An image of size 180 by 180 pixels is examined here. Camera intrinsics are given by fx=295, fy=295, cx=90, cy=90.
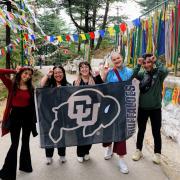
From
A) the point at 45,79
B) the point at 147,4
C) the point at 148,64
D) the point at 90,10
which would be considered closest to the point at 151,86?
the point at 148,64

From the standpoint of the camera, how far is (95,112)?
14.0ft

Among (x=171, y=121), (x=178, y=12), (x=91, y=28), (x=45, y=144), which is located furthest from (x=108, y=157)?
(x=91, y=28)

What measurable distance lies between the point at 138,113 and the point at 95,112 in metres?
0.79

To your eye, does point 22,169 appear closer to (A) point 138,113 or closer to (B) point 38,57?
(A) point 138,113

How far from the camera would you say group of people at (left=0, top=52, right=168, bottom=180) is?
3980 mm

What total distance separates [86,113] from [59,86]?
55 centimetres

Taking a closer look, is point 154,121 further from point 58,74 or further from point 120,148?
point 58,74

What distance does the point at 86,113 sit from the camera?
4230 millimetres

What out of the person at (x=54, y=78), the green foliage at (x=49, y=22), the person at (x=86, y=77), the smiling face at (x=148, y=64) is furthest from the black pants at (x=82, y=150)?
the green foliage at (x=49, y=22)

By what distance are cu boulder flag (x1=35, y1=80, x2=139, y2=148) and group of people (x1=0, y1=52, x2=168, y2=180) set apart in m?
0.13

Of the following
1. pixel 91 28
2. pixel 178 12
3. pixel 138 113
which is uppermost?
pixel 91 28

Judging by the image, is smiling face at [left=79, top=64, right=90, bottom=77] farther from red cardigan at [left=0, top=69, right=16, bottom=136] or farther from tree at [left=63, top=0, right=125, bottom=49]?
tree at [left=63, top=0, right=125, bottom=49]

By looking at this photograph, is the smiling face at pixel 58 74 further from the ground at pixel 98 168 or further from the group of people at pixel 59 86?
the ground at pixel 98 168

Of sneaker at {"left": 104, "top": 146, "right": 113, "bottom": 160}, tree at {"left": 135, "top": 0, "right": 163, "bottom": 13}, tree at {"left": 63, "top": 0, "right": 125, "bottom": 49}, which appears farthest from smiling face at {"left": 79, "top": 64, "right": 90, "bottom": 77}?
tree at {"left": 135, "top": 0, "right": 163, "bottom": 13}
